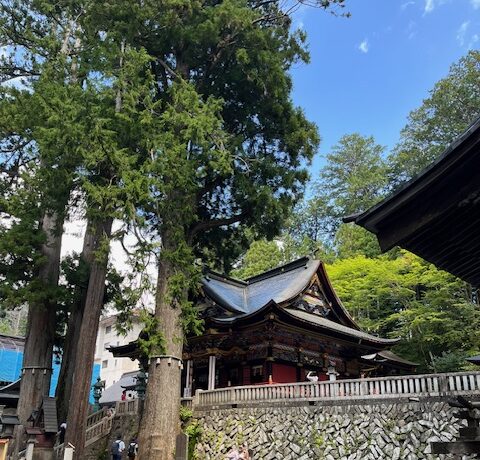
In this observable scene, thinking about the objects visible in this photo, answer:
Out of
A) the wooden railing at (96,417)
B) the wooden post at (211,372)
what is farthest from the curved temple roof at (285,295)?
the wooden railing at (96,417)

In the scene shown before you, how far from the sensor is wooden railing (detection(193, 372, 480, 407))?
10039 mm

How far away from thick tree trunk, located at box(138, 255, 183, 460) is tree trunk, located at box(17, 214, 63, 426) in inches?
169

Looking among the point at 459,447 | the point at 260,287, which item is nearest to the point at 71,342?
the point at 260,287

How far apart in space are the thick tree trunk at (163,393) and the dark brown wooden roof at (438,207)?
946cm

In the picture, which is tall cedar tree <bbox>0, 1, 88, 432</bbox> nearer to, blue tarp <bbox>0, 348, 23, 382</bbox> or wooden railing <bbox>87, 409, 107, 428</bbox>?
wooden railing <bbox>87, 409, 107, 428</bbox>

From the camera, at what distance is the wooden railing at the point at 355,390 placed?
395 inches

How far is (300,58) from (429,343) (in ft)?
48.2

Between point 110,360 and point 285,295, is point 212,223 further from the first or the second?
point 110,360

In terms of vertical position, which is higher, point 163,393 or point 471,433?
point 163,393

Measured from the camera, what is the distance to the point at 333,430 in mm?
11336

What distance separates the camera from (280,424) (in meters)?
12.2

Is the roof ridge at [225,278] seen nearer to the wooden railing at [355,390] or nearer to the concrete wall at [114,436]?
the wooden railing at [355,390]

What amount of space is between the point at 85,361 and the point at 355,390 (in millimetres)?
6790

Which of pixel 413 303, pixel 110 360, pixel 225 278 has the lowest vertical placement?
pixel 110 360
